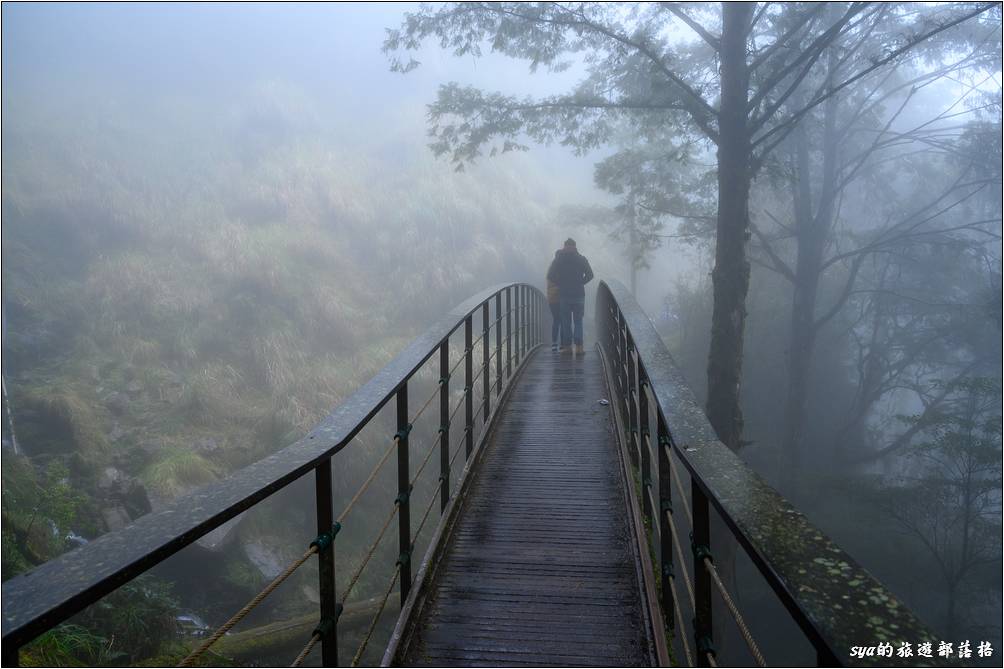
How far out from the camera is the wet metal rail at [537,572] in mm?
2461

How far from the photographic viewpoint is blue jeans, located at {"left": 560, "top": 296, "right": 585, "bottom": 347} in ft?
29.6

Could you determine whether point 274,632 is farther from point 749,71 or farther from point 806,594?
point 749,71

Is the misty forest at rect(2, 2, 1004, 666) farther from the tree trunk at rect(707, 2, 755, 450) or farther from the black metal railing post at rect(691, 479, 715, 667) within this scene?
the black metal railing post at rect(691, 479, 715, 667)

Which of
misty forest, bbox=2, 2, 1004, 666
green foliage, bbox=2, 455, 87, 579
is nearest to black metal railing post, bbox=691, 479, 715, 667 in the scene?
misty forest, bbox=2, 2, 1004, 666

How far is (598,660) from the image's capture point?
2357 millimetres

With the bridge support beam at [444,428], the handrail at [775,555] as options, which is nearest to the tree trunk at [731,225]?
the bridge support beam at [444,428]

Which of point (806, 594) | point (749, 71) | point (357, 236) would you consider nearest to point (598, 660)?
point (806, 594)

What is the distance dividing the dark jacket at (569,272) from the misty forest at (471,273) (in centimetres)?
170

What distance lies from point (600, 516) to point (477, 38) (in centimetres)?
619

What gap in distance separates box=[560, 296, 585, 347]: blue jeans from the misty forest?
2.24m

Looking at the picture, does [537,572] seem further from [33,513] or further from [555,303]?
[555,303]

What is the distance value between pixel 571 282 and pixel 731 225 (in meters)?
2.52

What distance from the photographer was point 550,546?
3.26m

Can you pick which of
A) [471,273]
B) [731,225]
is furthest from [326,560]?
[471,273]
